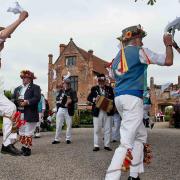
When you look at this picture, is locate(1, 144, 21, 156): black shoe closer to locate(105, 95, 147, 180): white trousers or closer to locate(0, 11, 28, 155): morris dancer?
locate(0, 11, 28, 155): morris dancer

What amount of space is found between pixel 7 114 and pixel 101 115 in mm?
3194

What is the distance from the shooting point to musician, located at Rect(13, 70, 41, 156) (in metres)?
8.80

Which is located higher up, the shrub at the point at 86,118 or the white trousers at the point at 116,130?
the shrub at the point at 86,118

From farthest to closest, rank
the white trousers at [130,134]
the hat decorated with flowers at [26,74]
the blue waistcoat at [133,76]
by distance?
1. the hat decorated with flowers at [26,74]
2. the blue waistcoat at [133,76]
3. the white trousers at [130,134]

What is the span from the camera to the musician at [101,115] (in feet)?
31.7

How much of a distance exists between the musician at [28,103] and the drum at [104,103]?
A: 4.57ft

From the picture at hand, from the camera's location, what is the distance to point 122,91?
17.1ft

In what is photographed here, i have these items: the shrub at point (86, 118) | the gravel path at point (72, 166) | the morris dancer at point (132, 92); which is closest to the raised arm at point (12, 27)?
the morris dancer at point (132, 92)

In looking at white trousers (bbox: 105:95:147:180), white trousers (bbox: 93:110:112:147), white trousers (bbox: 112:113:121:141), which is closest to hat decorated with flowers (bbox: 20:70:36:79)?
white trousers (bbox: 93:110:112:147)

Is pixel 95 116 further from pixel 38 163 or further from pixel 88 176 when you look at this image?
pixel 88 176

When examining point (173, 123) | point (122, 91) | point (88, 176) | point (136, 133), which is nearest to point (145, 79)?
point (122, 91)

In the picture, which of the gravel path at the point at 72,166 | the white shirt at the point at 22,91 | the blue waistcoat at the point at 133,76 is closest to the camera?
the blue waistcoat at the point at 133,76

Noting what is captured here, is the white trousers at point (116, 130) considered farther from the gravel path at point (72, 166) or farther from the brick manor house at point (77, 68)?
the brick manor house at point (77, 68)

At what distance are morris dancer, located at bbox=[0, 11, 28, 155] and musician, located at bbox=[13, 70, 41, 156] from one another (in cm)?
145
